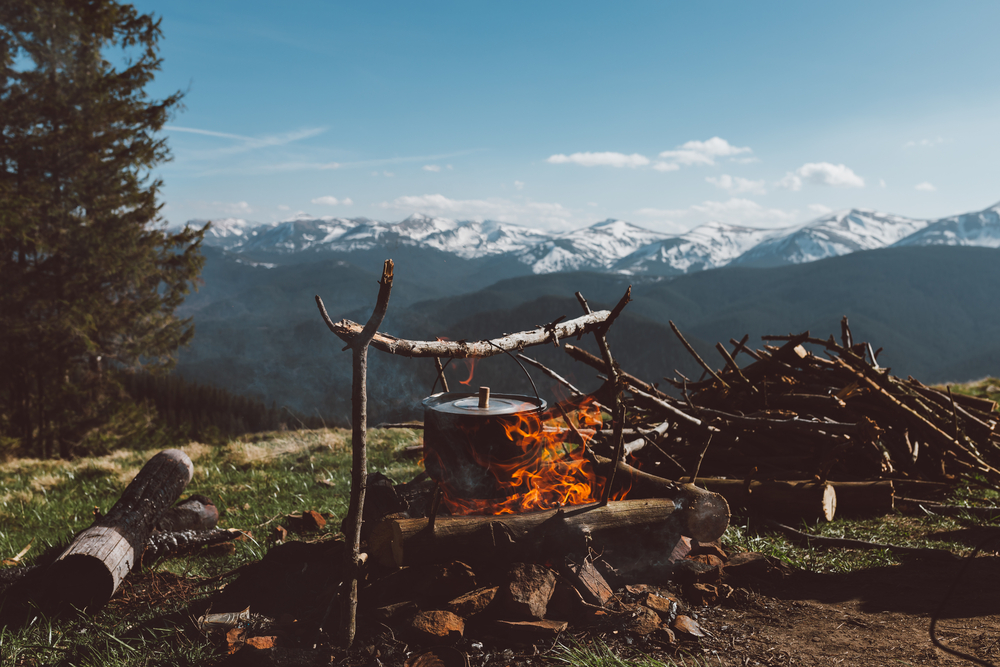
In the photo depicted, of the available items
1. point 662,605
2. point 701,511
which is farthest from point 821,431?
point 662,605

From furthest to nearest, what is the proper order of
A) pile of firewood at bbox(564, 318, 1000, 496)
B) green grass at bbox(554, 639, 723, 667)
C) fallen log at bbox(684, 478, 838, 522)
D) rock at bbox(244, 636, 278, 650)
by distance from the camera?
pile of firewood at bbox(564, 318, 1000, 496) < fallen log at bbox(684, 478, 838, 522) < rock at bbox(244, 636, 278, 650) < green grass at bbox(554, 639, 723, 667)

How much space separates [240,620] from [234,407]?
55262mm

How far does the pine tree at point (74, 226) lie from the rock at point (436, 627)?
851 inches

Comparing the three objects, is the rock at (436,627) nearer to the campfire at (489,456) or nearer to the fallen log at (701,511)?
the campfire at (489,456)

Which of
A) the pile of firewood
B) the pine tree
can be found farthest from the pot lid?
the pine tree

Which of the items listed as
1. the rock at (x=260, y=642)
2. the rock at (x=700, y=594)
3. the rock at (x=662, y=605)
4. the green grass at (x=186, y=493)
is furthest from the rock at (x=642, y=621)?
the green grass at (x=186, y=493)

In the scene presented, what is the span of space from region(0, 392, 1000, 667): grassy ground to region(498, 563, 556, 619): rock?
32 centimetres

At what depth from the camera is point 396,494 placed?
4.61 m

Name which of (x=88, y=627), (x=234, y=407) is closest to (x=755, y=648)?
(x=88, y=627)

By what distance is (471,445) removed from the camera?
155 inches

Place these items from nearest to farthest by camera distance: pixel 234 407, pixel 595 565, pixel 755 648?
pixel 755 648 < pixel 595 565 < pixel 234 407

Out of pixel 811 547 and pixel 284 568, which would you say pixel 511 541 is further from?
pixel 811 547

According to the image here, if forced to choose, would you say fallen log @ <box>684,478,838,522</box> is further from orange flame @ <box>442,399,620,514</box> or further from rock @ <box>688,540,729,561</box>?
orange flame @ <box>442,399,620,514</box>

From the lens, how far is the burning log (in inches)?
141
